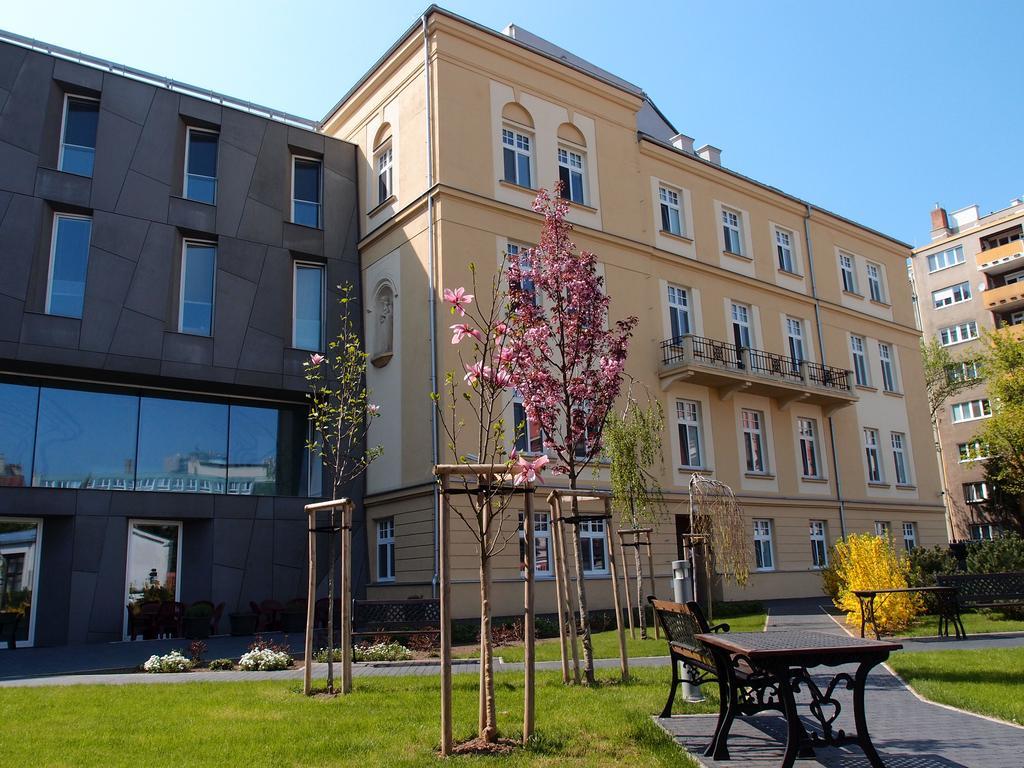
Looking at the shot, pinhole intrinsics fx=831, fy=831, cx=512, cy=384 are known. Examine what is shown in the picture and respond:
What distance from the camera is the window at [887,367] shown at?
3422 cm

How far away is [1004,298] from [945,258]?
20.2 ft

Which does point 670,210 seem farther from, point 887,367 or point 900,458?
point 900,458

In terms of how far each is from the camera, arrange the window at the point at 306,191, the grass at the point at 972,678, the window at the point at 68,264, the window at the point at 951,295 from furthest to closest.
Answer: the window at the point at 951,295 < the window at the point at 306,191 < the window at the point at 68,264 < the grass at the point at 972,678

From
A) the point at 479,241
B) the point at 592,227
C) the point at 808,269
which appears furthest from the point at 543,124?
the point at 808,269

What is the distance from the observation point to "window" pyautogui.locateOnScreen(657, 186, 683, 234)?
2756cm

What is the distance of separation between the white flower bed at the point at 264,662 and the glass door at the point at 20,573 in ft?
28.5

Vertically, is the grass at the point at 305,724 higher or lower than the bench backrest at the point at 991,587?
lower

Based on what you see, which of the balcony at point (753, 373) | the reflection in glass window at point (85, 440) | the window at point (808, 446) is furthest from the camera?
the window at point (808, 446)

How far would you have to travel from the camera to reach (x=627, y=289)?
24828 millimetres

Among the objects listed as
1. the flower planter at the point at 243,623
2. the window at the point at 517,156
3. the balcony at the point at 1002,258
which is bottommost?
the flower planter at the point at 243,623

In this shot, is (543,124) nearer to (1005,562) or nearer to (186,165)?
(186,165)

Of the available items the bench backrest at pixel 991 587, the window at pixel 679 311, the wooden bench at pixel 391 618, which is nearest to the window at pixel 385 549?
the wooden bench at pixel 391 618

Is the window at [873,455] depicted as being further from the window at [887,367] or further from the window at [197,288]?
the window at [197,288]

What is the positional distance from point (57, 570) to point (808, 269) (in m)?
27.0
